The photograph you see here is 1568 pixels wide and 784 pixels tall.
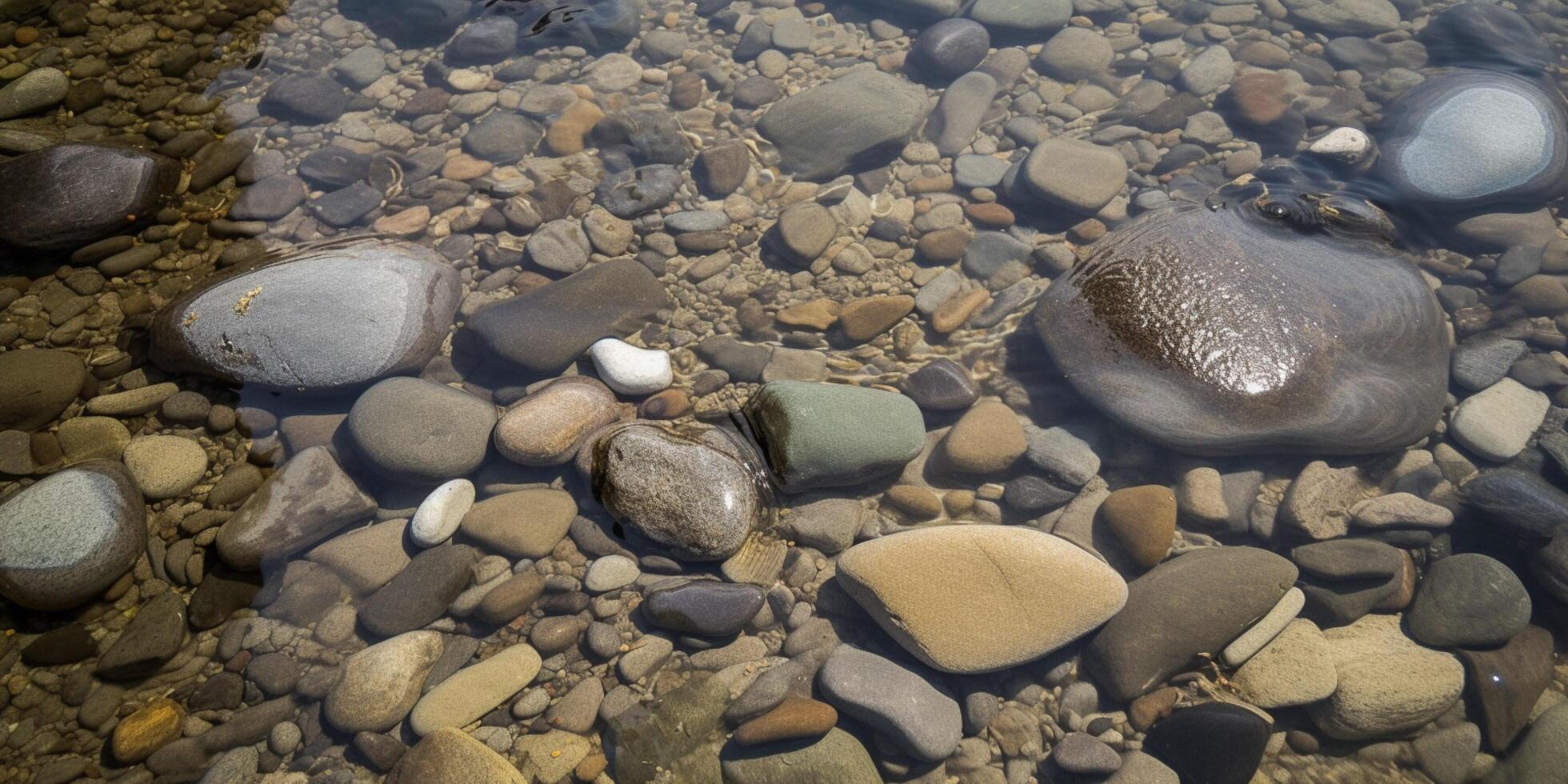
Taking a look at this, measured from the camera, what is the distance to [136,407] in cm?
351

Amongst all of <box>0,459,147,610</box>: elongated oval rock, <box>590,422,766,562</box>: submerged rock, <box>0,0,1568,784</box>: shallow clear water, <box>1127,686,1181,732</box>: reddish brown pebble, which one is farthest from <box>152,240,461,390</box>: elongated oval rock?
<box>1127,686,1181,732</box>: reddish brown pebble

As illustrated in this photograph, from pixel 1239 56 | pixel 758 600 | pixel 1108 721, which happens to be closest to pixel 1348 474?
pixel 1108 721

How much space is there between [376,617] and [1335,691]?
3774 mm

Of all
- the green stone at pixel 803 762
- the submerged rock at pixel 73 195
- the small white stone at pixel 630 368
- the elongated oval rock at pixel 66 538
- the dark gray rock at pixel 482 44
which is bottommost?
the green stone at pixel 803 762

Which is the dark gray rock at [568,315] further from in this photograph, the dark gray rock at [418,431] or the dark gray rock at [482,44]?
the dark gray rock at [482,44]

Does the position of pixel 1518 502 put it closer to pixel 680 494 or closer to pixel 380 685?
pixel 680 494

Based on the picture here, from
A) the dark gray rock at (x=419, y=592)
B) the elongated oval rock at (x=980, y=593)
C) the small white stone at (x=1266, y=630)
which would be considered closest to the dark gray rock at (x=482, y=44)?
the dark gray rock at (x=419, y=592)

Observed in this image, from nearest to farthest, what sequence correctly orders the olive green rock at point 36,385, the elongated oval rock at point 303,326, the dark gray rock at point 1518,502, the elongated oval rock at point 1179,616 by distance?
1. the elongated oval rock at point 1179,616
2. the dark gray rock at point 1518,502
3. the olive green rock at point 36,385
4. the elongated oval rock at point 303,326

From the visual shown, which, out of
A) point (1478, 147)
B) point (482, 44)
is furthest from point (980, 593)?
point (482, 44)

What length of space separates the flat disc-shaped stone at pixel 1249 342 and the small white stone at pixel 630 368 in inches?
76.5

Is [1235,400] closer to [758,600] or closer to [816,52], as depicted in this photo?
[758,600]

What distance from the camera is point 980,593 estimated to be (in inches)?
118

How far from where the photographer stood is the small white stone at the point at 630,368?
3.71 m

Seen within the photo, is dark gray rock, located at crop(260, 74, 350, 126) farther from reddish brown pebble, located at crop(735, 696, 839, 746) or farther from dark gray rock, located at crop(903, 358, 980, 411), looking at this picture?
reddish brown pebble, located at crop(735, 696, 839, 746)
